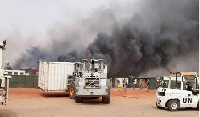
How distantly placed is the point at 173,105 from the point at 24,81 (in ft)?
86.9

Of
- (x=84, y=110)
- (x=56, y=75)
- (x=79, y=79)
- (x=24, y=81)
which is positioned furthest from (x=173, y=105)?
(x=24, y=81)

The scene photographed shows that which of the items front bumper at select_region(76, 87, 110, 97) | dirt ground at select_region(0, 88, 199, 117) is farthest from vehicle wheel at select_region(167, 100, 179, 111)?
front bumper at select_region(76, 87, 110, 97)

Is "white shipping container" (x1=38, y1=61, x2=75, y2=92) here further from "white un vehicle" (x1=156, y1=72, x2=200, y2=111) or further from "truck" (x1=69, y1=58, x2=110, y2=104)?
"white un vehicle" (x1=156, y1=72, x2=200, y2=111)

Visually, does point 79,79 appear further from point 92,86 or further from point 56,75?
point 56,75

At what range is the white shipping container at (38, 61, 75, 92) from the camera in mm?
19516

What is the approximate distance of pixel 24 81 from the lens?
34.9 meters

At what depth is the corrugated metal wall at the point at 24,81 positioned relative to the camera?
34.4 m

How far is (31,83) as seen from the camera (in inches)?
1382

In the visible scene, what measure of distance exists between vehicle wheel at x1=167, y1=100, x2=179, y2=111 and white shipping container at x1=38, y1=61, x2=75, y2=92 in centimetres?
968

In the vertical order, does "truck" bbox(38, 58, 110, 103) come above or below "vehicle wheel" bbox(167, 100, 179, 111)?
above

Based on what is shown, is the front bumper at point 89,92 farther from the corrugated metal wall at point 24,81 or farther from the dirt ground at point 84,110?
the corrugated metal wall at point 24,81

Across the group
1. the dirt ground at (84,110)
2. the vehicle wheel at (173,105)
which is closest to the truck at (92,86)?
the dirt ground at (84,110)

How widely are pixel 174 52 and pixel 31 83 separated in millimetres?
33597

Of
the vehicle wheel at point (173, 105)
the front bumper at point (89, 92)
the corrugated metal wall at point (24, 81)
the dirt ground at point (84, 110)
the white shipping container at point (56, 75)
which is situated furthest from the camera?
the corrugated metal wall at point (24, 81)
